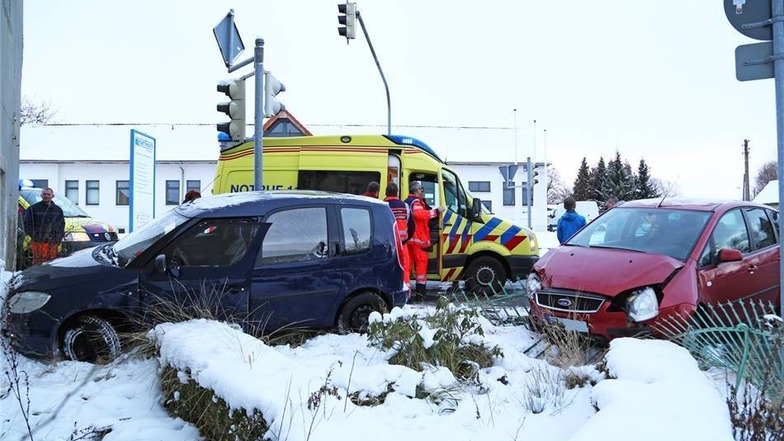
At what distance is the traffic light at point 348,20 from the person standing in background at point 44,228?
22.1ft

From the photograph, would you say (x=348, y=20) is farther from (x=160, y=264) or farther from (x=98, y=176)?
(x=98, y=176)

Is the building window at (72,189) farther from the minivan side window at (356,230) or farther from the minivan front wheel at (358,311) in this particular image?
the minivan front wheel at (358,311)

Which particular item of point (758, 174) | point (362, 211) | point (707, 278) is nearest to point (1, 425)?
point (362, 211)

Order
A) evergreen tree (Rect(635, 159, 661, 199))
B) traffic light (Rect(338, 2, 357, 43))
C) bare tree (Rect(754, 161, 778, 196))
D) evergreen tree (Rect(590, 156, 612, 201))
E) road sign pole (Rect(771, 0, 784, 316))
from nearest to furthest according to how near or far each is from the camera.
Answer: road sign pole (Rect(771, 0, 784, 316)), traffic light (Rect(338, 2, 357, 43)), evergreen tree (Rect(635, 159, 661, 199)), evergreen tree (Rect(590, 156, 612, 201)), bare tree (Rect(754, 161, 778, 196))

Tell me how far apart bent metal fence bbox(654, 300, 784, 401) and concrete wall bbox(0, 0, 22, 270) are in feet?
23.9

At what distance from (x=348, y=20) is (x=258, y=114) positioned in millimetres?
6235

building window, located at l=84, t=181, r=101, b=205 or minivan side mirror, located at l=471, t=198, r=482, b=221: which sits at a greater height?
building window, located at l=84, t=181, r=101, b=205

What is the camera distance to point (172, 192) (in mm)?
36656

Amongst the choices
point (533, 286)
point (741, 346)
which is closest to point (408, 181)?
point (533, 286)

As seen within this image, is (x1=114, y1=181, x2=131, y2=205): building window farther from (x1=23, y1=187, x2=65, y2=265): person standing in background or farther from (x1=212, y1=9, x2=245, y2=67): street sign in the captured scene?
(x1=212, y1=9, x2=245, y2=67): street sign

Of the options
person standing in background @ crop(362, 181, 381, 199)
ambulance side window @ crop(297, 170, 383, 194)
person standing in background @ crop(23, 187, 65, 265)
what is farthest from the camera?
ambulance side window @ crop(297, 170, 383, 194)

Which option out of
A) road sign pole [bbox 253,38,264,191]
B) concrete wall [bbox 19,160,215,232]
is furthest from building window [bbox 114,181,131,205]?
road sign pole [bbox 253,38,264,191]

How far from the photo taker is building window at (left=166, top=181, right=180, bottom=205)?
36.5 m

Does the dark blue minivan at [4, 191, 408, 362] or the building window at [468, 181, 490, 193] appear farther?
the building window at [468, 181, 490, 193]
